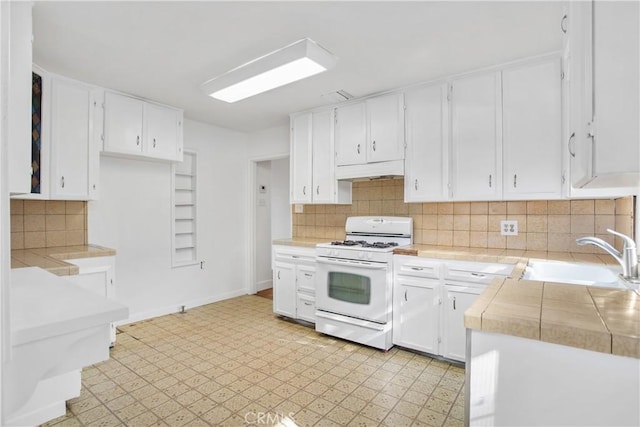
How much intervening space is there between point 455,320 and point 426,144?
149 centimetres

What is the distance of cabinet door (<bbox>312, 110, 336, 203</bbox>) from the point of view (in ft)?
11.7

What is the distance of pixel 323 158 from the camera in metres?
3.64

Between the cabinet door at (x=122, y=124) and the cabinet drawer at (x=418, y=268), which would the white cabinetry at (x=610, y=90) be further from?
the cabinet door at (x=122, y=124)

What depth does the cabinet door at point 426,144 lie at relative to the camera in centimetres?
288

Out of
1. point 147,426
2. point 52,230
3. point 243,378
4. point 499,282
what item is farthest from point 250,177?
point 499,282

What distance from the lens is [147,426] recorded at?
191 centimetres

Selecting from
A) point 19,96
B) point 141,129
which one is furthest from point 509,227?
point 141,129

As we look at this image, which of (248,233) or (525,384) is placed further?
(248,233)

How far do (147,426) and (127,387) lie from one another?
21.6 inches

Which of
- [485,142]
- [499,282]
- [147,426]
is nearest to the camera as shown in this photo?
[499,282]

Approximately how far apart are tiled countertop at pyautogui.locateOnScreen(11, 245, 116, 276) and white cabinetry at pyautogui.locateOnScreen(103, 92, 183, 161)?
961 mm

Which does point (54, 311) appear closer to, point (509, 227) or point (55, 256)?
point (55, 256)

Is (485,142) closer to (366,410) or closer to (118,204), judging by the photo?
(366,410)

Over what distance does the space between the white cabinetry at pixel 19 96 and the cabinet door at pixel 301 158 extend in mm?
2740
